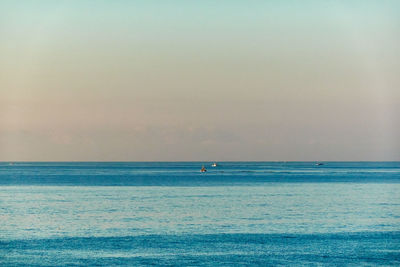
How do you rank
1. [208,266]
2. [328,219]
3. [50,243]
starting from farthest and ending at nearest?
1. [328,219]
2. [50,243]
3. [208,266]

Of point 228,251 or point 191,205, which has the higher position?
point 191,205

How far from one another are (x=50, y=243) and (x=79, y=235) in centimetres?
448

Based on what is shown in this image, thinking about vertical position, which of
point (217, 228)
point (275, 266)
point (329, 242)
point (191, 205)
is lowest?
point (275, 266)

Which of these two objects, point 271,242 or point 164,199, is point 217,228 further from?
point 164,199

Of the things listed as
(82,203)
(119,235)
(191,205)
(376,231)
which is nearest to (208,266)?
(119,235)

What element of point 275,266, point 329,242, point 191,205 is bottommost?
point 275,266

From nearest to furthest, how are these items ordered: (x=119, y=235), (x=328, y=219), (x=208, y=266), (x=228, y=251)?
(x=208, y=266)
(x=228, y=251)
(x=119, y=235)
(x=328, y=219)

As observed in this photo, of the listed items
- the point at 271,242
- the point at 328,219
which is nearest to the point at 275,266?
the point at 271,242

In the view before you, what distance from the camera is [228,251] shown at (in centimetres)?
4897

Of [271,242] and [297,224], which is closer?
[271,242]

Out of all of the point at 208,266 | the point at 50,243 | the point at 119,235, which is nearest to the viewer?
the point at 208,266

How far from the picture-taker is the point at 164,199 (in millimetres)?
95438

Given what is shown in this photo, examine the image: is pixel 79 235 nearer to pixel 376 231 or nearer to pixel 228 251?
pixel 228 251

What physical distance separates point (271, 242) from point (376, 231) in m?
12.2
